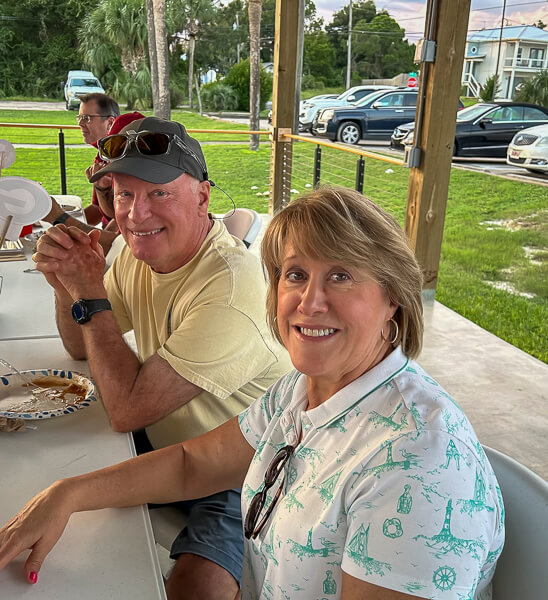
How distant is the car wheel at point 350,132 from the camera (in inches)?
412

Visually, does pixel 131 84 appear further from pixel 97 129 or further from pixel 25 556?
pixel 25 556

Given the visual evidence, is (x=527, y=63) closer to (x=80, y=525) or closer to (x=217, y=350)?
(x=217, y=350)

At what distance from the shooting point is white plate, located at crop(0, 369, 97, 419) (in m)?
1.24

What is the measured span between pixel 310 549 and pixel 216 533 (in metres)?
0.48

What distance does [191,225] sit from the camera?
5.03ft

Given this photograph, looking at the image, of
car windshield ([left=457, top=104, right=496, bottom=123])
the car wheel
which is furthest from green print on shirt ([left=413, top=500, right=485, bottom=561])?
the car wheel

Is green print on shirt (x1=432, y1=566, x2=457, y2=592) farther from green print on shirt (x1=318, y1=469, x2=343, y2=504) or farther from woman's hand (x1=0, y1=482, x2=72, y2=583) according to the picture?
woman's hand (x1=0, y1=482, x2=72, y2=583)

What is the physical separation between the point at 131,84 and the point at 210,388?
14202mm

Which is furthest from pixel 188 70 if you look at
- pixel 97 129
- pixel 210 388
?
pixel 210 388

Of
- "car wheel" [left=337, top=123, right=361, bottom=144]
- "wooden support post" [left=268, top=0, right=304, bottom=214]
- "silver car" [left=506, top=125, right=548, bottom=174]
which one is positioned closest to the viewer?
"wooden support post" [left=268, top=0, right=304, bottom=214]

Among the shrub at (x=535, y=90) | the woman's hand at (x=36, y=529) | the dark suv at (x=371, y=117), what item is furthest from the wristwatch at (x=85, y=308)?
the dark suv at (x=371, y=117)

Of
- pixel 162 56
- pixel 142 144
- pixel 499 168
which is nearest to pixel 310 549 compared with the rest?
pixel 142 144

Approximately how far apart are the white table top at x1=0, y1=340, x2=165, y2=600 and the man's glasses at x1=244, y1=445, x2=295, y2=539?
0.15 metres

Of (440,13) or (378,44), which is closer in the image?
(440,13)
